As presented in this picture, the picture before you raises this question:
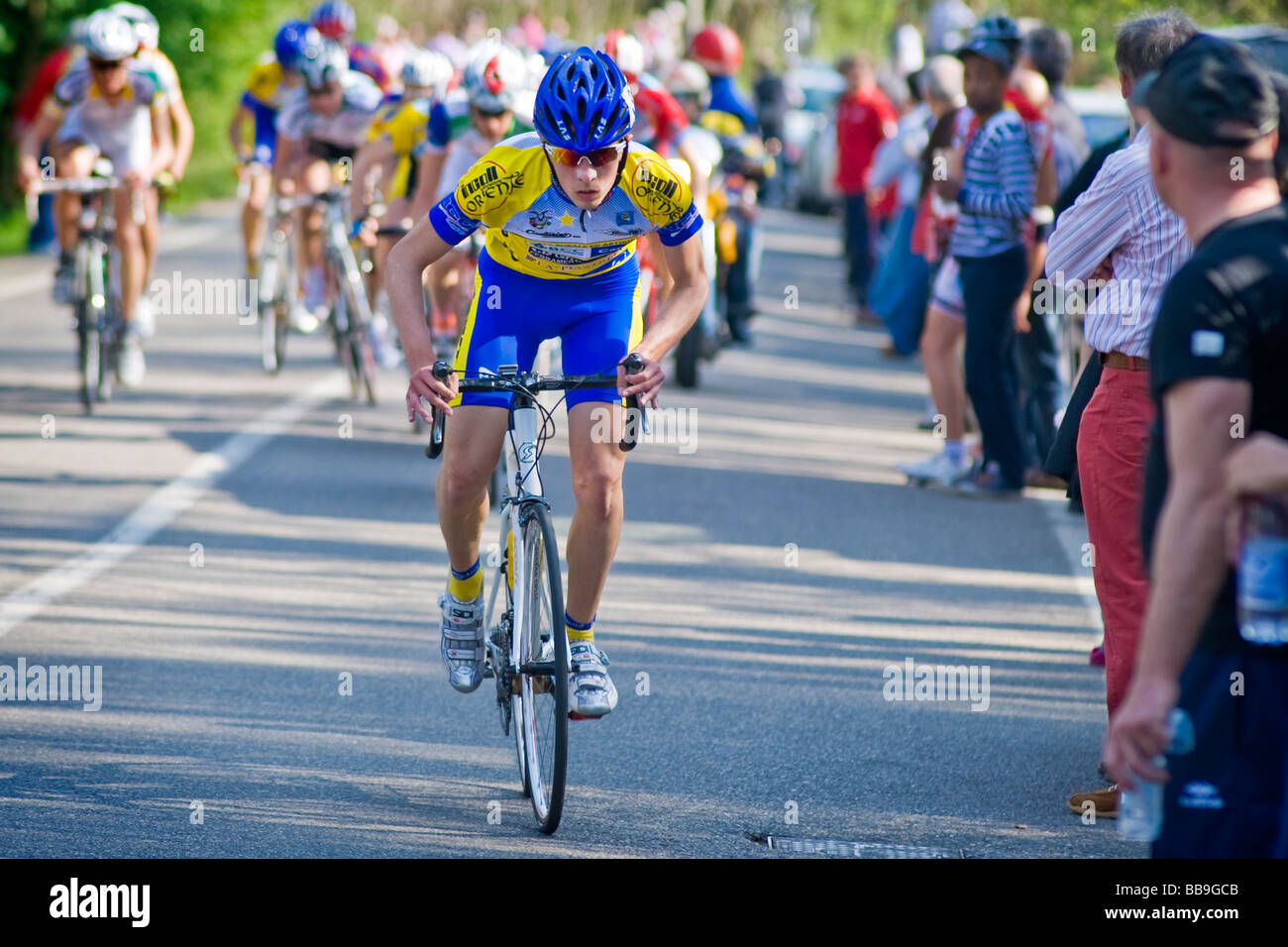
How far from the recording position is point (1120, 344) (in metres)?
5.36

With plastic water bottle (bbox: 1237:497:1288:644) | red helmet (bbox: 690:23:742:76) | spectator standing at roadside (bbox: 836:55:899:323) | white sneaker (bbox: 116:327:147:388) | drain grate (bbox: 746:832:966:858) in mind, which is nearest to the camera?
plastic water bottle (bbox: 1237:497:1288:644)

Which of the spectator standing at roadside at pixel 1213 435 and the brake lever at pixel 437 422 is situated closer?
the spectator standing at roadside at pixel 1213 435

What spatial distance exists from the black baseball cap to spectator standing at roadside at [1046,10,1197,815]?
2.02m

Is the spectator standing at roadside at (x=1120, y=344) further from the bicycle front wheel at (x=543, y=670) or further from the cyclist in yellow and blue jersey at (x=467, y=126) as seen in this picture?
the cyclist in yellow and blue jersey at (x=467, y=126)

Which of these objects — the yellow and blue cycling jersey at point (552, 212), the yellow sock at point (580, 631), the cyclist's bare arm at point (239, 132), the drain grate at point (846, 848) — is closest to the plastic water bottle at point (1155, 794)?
the drain grate at point (846, 848)

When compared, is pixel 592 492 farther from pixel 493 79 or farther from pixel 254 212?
pixel 254 212

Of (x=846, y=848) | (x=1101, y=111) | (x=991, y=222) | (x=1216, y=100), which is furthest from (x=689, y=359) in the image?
(x=1216, y=100)

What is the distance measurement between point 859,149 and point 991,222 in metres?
9.83

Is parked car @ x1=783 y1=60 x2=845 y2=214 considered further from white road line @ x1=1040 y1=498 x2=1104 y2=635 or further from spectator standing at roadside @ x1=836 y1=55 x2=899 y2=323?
white road line @ x1=1040 y1=498 x2=1104 y2=635

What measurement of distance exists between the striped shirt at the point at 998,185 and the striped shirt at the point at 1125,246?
4.50m

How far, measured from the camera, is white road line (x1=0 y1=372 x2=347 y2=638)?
25.3 ft

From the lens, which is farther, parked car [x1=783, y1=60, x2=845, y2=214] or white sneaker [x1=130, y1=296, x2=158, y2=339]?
parked car [x1=783, y1=60, x2=845, y2=214]

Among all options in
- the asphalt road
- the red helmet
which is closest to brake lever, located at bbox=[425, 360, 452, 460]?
the asphalt road

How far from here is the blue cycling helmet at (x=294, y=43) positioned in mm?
12962
